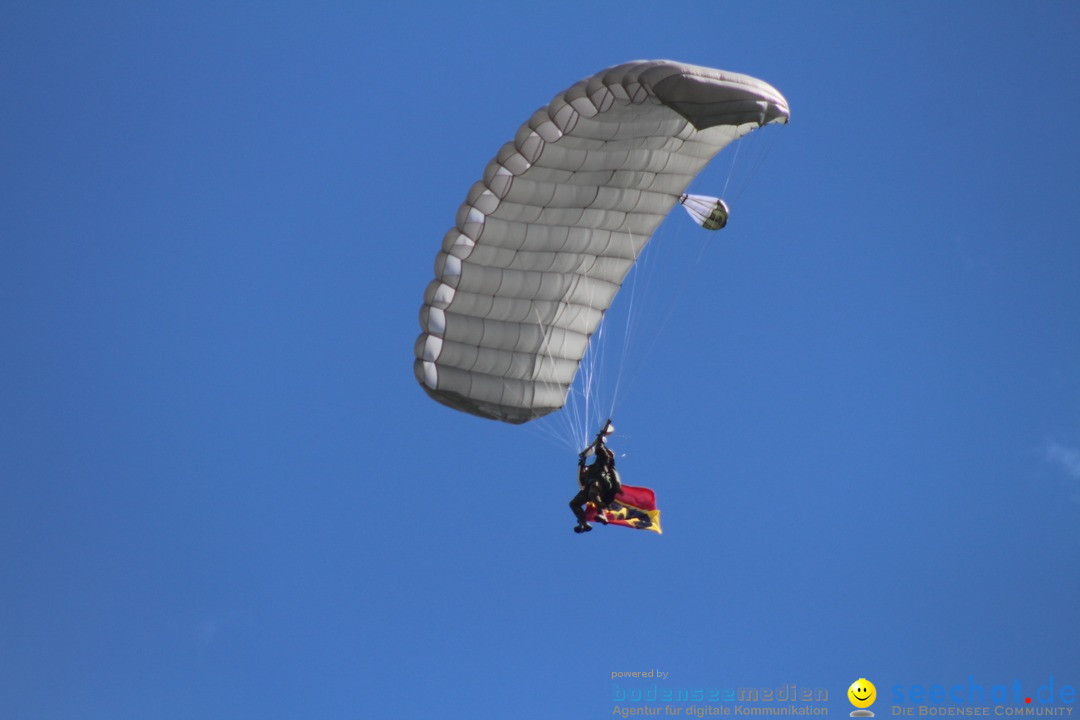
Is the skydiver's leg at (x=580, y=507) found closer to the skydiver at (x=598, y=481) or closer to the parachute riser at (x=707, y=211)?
the skydiver at (x=598, y=481)

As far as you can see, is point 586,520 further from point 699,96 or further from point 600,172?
point 699,96

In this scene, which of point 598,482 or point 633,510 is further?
point 633,510

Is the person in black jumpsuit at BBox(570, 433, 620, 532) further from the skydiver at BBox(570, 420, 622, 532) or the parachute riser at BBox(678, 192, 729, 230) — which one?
the parachute riser at BBox(678, 192, 729, 230)

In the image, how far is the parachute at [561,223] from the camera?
1936 centimetres

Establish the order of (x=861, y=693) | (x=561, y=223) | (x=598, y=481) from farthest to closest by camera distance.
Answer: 1. (x=861, y=693)
2. (x=561, y=223)
3. (x=598, y=481)

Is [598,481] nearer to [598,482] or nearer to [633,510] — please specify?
[598,482]

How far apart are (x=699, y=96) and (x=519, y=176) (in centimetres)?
276

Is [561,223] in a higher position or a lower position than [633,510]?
higher

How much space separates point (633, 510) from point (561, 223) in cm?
355

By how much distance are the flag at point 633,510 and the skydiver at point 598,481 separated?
13 centimetres

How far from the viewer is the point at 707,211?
22.7 meters

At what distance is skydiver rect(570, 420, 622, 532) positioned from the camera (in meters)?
21.5

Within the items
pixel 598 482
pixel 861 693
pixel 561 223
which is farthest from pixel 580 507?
pixel 861 693

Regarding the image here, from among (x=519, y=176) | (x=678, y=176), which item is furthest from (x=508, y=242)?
(x=678, y=176)
